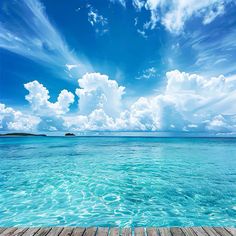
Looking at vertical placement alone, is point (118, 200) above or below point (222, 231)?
below

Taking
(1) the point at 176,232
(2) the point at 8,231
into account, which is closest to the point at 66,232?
(2) the point at 8,231

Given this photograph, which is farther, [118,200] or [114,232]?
[118,200]

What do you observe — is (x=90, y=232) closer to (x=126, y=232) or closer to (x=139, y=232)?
(x=126, y=232)

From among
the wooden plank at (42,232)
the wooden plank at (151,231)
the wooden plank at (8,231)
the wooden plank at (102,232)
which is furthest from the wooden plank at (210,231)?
the wooden plank at (8,231)

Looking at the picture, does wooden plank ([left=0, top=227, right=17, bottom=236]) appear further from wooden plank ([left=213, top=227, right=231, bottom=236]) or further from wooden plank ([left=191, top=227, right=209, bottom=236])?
wooden plank ([left=213, top=227, right=231, bottom=236])

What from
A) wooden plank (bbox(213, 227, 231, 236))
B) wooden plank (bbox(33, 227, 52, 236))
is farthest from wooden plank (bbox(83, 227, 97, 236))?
wooden plank (bbox(213, 227, 231, 236))

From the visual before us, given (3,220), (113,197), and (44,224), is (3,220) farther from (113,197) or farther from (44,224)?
(113,197)

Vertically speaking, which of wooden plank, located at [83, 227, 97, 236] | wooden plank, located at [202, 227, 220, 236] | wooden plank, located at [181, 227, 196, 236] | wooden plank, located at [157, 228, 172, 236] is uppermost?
wooden plank, located at [202, 227, 220, 236]

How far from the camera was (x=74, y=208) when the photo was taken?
25.3ft

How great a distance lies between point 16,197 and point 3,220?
2325mm

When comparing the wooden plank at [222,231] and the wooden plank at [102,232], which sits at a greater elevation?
the wooden plank at [222,231]

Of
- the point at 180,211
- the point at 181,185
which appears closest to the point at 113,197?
the point at 180,211

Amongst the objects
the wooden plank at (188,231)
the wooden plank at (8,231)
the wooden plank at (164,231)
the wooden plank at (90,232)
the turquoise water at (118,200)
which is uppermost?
the wooden plank at (188,231)

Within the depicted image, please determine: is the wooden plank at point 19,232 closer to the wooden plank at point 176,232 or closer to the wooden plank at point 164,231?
the wooden plank at point 164,231
